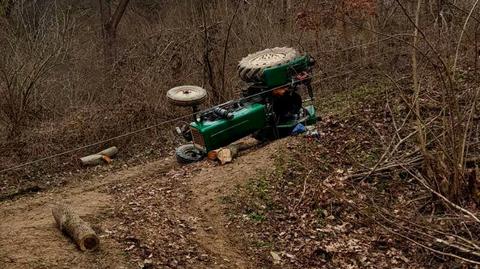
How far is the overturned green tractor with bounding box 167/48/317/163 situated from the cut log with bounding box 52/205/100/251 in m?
2.36

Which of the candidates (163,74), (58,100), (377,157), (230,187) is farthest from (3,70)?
(377,157)

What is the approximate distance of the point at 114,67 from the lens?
43.7 ft

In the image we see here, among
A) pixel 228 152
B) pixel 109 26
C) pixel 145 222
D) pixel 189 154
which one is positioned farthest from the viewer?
pixel 109 26

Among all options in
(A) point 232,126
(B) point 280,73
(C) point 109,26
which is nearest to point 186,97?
(A) point 232,126

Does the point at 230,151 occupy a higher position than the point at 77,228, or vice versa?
the point at 77,228

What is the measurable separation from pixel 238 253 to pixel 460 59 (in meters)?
4.75

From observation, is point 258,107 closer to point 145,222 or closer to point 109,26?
point 145,222

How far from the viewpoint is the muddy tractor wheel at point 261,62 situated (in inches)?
297

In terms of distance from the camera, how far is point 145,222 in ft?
18.3

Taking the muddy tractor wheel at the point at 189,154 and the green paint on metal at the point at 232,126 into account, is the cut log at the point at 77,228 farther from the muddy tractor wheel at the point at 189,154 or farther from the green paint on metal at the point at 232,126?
the muddy tractor wheel at the point at 189,154

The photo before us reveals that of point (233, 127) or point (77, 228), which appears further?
point (233, 127)

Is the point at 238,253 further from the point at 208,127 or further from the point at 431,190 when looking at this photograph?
the point at 208,127

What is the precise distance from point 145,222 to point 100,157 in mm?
4722

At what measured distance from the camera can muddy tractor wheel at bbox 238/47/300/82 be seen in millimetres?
7535
